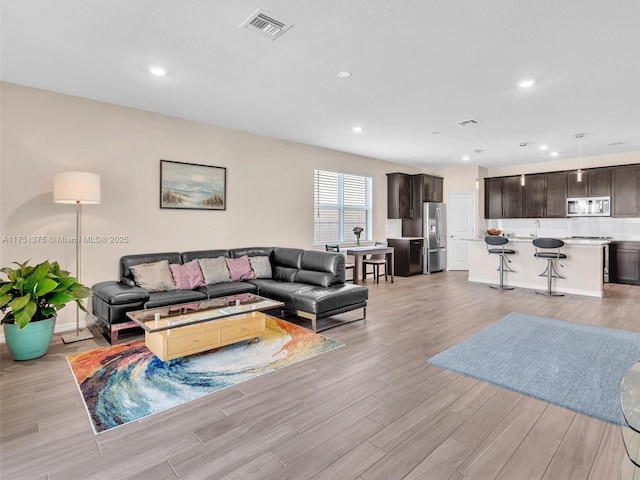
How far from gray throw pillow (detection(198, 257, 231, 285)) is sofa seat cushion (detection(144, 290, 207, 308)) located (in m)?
0.40

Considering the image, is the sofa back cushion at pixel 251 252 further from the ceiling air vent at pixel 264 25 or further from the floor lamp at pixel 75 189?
the ceiling air vent at pixel 264 25

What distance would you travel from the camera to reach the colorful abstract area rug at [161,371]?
242 centimetres

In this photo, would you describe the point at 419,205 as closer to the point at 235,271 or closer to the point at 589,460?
the point at 235,271

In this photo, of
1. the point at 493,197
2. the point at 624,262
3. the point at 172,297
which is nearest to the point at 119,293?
the point at 172,297

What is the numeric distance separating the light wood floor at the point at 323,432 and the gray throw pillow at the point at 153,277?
1.18 m

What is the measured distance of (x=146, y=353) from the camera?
10.9 ft

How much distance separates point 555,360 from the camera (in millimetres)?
3182

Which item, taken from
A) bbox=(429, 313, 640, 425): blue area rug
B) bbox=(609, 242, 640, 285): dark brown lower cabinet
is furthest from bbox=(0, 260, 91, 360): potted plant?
bbox=(609, 242, 640, 285): dark brown lower cabinet

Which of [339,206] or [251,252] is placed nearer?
[251,252]

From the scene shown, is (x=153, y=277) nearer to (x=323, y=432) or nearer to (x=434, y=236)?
(x=323, y=432)

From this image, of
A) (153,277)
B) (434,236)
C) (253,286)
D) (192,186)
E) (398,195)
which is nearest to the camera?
Answer: (153,277)

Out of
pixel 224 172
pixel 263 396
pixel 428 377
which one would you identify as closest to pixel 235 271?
pixel 224 172

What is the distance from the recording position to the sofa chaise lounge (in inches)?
146

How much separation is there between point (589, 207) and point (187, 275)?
8.54 m
